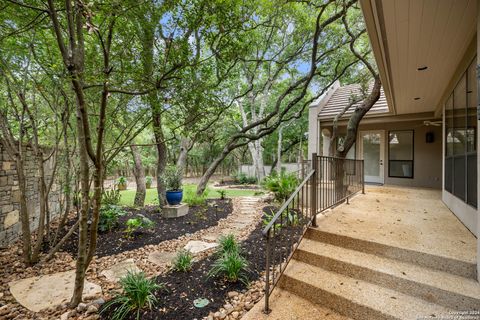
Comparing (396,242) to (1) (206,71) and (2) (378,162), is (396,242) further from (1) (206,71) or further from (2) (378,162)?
(2) (378,162)

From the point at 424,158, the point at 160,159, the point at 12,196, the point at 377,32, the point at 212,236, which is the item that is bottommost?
the point at 212,236

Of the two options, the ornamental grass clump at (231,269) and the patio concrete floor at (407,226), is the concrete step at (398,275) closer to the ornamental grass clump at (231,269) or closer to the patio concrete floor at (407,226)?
the patio concrete floor at (407,226)

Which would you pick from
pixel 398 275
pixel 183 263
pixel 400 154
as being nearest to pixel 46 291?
pixel 183 263

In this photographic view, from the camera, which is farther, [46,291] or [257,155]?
[257,155]

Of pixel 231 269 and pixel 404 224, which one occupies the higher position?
pixel 404 224

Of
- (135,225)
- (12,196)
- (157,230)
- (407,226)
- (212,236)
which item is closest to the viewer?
(407,226)

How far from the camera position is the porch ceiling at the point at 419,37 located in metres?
2.22

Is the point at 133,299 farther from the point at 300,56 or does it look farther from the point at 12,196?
the point at 300,56

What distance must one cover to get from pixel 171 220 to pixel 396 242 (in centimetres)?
440

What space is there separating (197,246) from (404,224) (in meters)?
3.35

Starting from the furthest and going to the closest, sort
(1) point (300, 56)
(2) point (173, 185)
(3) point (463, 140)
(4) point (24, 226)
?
1. (1) point (300, 56)
2. (2) point (173, 185)
3. (3) point (463, 140)
4. (4) point (24, 226)

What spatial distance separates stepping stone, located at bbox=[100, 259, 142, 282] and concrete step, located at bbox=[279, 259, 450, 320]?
210 cm

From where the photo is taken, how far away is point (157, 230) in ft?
14.5

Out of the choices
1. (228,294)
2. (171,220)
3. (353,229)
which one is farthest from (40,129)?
(353,229)
